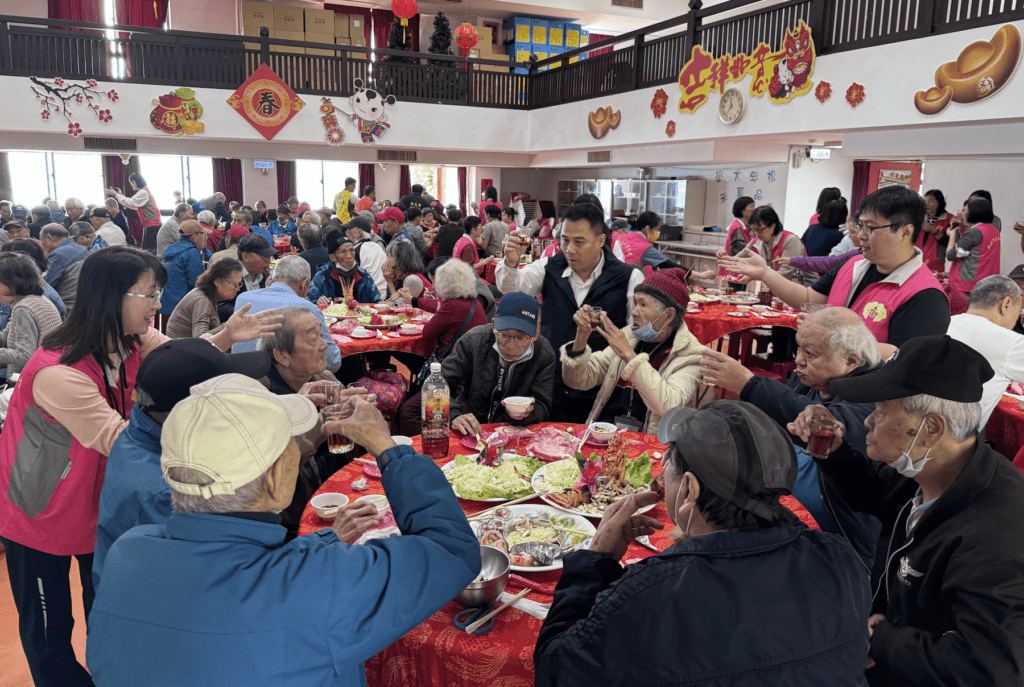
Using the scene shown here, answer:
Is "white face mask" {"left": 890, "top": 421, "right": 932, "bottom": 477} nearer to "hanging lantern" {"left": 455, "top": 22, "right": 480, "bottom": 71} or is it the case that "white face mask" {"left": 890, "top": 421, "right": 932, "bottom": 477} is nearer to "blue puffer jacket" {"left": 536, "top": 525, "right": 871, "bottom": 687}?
"blue puffer jacket" {"left": 536, "top": 525, "right": 871, "bottom": 687}

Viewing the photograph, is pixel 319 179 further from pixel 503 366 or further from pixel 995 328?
pixel 995 328

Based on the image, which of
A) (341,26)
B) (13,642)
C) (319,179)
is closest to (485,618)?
(13,642)

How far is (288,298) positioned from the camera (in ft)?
12.0

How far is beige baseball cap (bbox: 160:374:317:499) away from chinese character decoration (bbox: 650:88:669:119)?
9937 millimetres

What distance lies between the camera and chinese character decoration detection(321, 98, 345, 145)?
470 inches

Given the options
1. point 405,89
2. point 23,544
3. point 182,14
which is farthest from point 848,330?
point 182,14

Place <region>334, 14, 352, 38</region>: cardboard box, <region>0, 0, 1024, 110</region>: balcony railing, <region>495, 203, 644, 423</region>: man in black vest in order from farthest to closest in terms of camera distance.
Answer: <region>334, 14, 352, 38</region>: cardboard box, <region>0, 0, 1024, 110</region>: balcony railing, <region>495, 203, 644, 423</region>: man in black vest

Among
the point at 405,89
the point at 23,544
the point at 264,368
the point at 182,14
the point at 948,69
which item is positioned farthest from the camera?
the point at 182,14

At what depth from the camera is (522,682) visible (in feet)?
5.04

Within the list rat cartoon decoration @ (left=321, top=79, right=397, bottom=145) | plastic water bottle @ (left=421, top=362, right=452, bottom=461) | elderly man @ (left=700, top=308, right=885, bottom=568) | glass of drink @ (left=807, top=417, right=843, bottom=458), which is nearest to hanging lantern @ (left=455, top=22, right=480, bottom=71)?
rat cartoon decoration @ (left=321, top=79, right=397, bottom=145)

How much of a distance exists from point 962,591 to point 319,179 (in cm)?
1916

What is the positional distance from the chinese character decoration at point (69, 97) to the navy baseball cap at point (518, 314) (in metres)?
10.8

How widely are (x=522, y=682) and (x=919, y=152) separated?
8.16 meters

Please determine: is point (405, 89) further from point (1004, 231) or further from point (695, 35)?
point (1004, 231)
